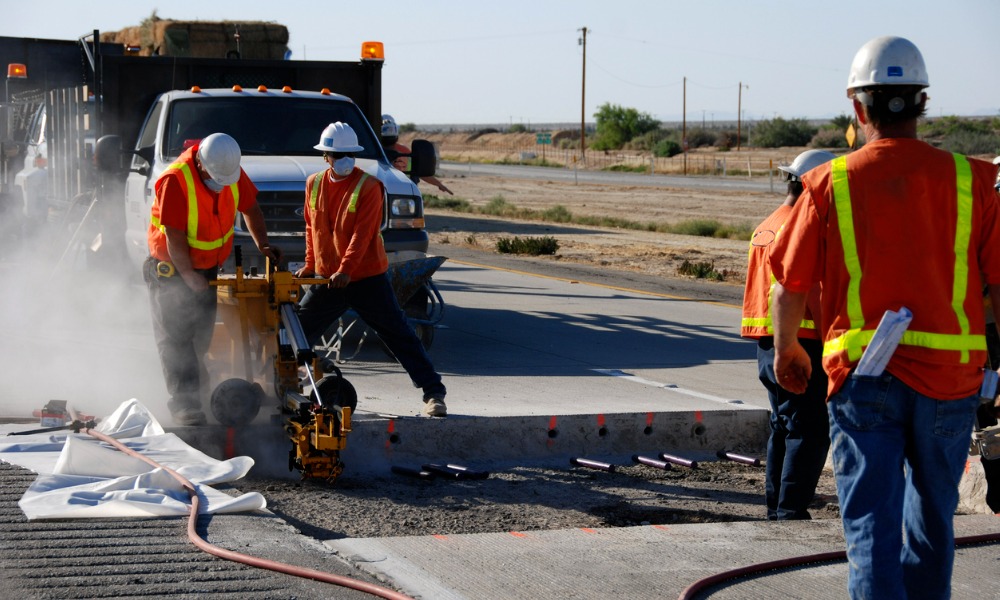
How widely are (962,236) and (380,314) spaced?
4.95 metres

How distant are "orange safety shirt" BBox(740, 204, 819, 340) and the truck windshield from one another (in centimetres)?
615

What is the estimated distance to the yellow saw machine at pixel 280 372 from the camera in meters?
6.62

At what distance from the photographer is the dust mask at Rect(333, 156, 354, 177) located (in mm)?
8203

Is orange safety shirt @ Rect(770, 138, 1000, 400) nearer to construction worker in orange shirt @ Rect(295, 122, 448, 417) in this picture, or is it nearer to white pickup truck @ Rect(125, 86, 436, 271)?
construction worker in orange shirt @ Rect(295, 122, 448, 417)

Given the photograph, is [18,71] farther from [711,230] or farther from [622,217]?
[622,217]

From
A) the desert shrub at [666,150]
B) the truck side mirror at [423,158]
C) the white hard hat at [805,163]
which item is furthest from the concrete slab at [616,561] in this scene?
the desert shrub at [666,150]

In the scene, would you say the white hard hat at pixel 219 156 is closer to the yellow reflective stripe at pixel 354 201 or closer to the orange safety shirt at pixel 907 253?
the yellow reflective stripe at pixel 354 201

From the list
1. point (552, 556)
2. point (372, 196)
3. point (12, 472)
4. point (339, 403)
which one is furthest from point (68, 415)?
point (552, 556)

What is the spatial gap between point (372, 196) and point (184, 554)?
3.57 meters

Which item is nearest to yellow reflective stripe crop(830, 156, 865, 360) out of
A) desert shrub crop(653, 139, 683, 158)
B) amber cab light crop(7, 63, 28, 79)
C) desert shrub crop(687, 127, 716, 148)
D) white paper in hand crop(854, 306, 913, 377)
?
white paper in hand crop(854, 306, 913, 377)

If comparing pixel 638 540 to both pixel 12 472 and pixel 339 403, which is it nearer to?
pixel 339 403

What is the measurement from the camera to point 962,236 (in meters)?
3.78

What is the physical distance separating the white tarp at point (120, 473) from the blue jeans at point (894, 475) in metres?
3.06

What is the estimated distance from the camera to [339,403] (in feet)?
24.1
